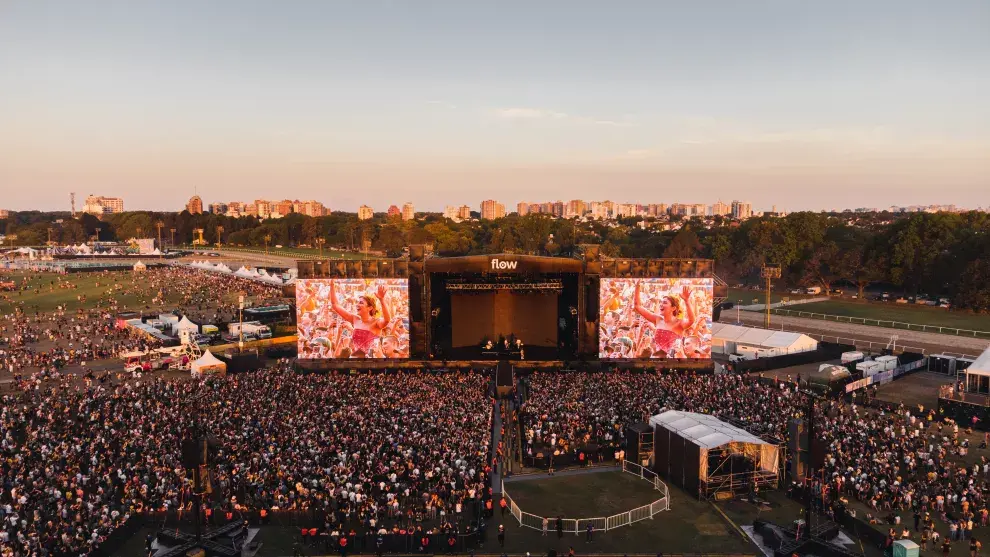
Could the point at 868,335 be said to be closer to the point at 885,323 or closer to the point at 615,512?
the point at 885,323

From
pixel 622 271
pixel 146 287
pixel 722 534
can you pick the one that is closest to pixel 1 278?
pixel 146 287

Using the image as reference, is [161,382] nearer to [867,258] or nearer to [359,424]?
[359,424]

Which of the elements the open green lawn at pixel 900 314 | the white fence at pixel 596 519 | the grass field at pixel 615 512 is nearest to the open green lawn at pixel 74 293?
the grass field at pixel 615 512

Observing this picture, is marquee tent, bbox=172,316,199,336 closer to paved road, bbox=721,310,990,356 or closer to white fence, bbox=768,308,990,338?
paved road, bbox=721,310,990,356

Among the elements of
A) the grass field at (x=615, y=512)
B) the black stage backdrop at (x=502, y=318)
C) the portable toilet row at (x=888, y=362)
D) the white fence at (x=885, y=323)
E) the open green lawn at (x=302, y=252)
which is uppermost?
the open green lawn at (x=302, y=252)

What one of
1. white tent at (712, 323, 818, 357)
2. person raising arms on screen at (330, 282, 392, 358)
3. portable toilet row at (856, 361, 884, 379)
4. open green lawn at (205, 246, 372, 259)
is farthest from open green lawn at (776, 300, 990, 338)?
open green lawn at (205, 246, 372, 259)

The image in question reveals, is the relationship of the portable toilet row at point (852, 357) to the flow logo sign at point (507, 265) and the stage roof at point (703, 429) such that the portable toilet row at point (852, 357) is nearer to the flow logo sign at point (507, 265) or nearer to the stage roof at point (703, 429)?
the stage roof at point (703, 429)

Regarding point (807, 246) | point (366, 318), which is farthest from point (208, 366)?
point (807, 246)

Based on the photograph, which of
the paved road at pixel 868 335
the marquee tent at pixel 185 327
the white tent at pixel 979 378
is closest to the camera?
Answer: the white tent at pixel 979 378
